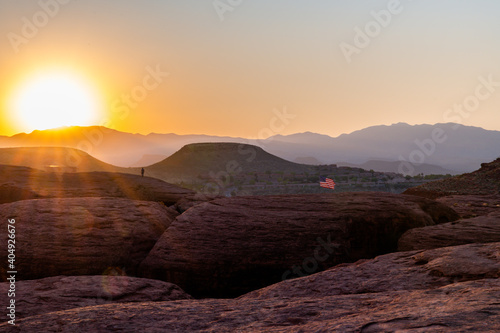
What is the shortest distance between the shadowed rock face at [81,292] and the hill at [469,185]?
2305 centimetres

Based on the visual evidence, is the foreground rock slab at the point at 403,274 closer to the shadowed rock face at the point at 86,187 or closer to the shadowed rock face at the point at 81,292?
the shadowed rock face at the point at 81,292

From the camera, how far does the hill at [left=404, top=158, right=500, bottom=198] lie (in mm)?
25953

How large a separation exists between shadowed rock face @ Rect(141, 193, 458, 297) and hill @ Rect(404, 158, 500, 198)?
16.8 metres

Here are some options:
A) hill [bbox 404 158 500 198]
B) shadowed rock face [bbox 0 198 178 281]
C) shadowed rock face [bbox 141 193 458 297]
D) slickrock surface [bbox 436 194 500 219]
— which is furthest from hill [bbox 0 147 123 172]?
shadowed rock face [bbox 141 193 458 297]

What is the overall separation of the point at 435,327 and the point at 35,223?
993cm

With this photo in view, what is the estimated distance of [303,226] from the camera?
10117mm

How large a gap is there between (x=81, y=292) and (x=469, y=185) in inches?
1110

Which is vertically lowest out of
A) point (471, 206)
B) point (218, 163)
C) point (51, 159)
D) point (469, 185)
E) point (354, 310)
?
point (354, 310)

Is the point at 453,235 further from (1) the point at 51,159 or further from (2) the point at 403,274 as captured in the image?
(1) the point at 51,159

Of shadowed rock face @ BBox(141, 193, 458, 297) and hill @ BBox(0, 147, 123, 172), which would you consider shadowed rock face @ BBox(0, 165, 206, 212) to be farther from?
hill @ BBox(0, 147, 123, 172)

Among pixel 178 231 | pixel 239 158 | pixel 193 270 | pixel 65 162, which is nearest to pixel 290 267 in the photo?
pixel 193 270

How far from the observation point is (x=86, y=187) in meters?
16.3

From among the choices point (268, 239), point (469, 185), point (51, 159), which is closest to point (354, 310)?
point (268, 239)

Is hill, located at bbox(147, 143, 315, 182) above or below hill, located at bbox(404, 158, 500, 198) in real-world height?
above
